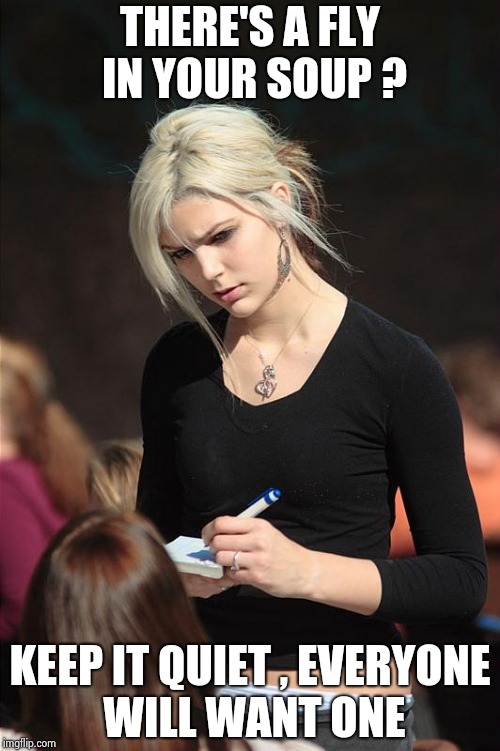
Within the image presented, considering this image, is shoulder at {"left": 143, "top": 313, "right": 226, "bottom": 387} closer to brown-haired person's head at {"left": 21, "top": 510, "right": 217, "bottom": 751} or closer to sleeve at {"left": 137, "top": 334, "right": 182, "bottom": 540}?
sleeve at {"left": 137, "top": 334, "right": 182, "bottom": 540}

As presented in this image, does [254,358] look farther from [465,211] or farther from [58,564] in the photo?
[465,211]

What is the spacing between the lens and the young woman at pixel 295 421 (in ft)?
5.50

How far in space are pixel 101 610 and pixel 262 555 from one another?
206mm

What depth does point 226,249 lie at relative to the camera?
1.71 m

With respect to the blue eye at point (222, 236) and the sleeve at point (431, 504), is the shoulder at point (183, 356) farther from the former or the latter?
the sleeve at point (431, 504)

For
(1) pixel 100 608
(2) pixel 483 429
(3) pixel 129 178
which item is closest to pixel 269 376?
(1) pixel 100 608

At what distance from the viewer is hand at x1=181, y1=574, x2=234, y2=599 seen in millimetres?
1633

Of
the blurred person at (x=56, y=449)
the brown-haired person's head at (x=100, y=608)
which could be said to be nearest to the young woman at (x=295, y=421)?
the brown-haired person's head at (x=100, y=608)

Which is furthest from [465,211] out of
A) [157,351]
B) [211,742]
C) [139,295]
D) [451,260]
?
[211,742]

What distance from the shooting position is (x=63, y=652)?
60.3 inches

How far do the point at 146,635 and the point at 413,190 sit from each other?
115 inches

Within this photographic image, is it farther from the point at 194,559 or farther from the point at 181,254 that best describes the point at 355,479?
the point at 181,254

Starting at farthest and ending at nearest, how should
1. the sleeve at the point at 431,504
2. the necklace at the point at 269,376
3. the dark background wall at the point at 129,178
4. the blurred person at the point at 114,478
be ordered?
the dark background wall at the point at 129,178, the blurred person at the point at 114,478, the necklace at the point at 269,376, the sleeve at the point at 431,504

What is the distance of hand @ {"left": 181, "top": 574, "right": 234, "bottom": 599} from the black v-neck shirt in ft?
0.20
